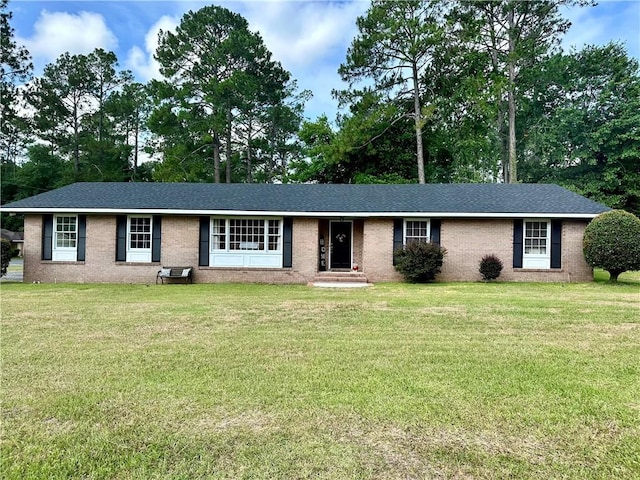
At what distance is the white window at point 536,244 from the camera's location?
14.8 m

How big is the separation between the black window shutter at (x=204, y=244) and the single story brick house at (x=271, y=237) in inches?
1.4

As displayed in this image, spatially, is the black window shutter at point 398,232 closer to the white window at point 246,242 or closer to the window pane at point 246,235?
the white window at point 246,242

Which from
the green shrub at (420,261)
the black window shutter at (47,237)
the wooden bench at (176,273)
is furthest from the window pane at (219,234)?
the green shrub at (420,261)

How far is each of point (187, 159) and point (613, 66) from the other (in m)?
30.3

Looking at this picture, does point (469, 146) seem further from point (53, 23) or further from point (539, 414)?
point (539, 414)

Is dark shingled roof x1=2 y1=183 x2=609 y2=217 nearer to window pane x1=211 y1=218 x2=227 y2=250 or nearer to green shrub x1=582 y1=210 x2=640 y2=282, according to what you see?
window pane x1=211 y1=218 x2=227 y2=250

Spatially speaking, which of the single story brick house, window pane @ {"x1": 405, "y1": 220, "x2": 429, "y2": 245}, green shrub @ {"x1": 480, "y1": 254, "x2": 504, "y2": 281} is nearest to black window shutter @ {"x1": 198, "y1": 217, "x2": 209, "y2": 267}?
the single story brick house

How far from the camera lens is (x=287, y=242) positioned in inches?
596

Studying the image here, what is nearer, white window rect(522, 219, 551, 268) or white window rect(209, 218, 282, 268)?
white window rect(522, 219, 551, 268)

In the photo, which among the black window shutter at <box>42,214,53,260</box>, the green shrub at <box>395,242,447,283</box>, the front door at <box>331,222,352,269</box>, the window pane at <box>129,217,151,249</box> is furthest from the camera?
the front door at <box>331,222,352,269</box>

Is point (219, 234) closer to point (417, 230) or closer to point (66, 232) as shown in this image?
point (66, 232)

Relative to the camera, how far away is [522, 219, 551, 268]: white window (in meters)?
14.8

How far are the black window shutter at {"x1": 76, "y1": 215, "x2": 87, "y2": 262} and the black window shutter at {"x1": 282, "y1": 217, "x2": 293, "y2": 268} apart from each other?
24.3 ft

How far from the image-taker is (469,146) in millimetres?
26406
